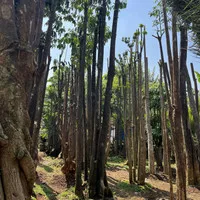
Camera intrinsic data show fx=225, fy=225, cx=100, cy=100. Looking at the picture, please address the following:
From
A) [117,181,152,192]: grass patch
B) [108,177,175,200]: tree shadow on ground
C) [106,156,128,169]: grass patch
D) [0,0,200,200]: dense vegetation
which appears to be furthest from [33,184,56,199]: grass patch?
[106,156,128,169]: grass patch

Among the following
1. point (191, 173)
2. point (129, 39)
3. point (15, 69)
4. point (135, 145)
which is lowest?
point (191, 173)

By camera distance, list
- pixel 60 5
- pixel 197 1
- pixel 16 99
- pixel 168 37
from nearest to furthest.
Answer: pixel 197 1 → pixel 16 99 → pixel 168 37 → pixel 60 5

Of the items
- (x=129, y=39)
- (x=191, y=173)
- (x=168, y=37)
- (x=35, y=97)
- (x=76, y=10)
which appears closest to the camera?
(x=168, y=37)

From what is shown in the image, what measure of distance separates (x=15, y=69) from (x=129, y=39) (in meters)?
7.92

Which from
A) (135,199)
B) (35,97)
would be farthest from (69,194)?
(35,97)

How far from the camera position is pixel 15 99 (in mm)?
3025

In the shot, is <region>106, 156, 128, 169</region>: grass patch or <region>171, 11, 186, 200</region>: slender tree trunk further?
<region>106, 156, 128, 169</region>: grass patch

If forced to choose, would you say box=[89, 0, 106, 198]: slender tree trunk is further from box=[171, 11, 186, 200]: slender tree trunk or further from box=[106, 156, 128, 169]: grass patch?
box=[106, 156, 128, 169]: grass patch

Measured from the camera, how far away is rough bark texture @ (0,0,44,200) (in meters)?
2.65

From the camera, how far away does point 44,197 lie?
6934 millimetres

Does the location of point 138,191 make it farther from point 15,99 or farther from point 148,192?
point 15,99

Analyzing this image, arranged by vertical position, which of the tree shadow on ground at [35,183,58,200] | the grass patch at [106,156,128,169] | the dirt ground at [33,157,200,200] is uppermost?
the grass patch at [106,156,128,169]

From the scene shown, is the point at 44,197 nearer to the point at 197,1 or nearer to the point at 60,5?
the point at 60,5

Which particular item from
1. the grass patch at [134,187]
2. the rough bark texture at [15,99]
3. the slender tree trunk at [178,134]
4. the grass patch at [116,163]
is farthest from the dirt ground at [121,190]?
the grass patch at [116,163]
